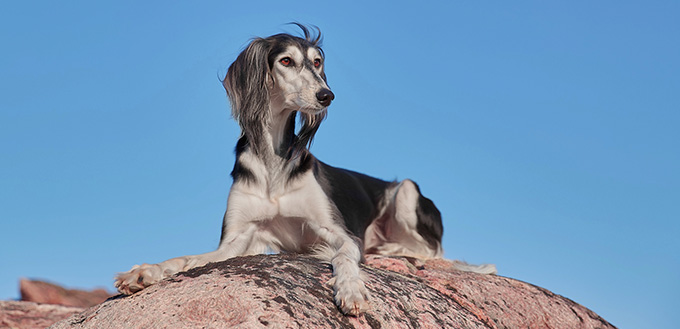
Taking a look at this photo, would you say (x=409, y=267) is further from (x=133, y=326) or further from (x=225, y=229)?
(x=133, y=326)

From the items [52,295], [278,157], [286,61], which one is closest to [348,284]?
[278,157]

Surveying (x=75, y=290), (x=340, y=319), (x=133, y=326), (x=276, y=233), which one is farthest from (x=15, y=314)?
(x=340, y=319)

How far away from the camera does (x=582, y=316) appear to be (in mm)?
5777

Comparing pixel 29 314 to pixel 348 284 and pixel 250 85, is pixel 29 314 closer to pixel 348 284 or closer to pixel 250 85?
pixel 250 85

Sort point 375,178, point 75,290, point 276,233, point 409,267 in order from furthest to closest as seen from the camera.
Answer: point 75,290 < point 375,178 < point 276,233 < point 409,267

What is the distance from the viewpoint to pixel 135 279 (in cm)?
377

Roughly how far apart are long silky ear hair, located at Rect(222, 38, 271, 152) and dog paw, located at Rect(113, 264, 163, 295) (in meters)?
2.44

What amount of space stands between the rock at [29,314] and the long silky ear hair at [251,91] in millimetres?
2726

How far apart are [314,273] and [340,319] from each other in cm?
52

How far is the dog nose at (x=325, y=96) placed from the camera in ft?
18.6

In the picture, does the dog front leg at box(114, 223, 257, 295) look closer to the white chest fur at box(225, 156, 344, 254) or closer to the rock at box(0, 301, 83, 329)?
the white chest fur at box(225, 156, 344, 254)

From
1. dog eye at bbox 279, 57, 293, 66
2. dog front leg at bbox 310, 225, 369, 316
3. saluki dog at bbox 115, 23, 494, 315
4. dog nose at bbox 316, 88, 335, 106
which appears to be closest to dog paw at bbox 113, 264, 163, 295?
dog front leg at bbox 310, 225, 369, 316

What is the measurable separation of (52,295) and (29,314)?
7.08ft

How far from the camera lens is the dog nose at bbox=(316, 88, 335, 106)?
566cm
